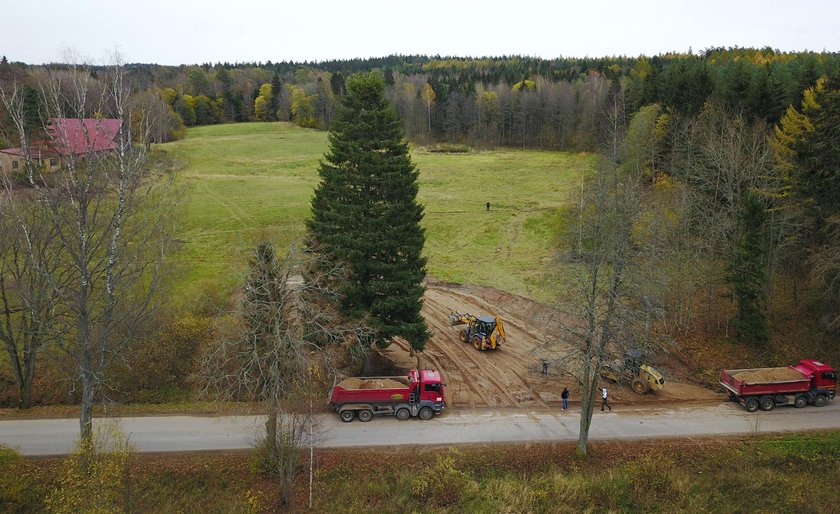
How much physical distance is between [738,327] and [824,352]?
4.66 metres

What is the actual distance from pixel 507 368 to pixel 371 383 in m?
8.48

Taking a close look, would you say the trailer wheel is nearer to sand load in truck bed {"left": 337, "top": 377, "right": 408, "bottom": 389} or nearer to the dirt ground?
the dirt ground

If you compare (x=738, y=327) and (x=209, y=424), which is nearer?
(x=209, y=424)

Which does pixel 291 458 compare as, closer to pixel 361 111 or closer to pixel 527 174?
pixel 361 111

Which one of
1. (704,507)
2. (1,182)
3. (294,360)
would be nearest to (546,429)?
(704,507)

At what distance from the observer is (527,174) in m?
76.3

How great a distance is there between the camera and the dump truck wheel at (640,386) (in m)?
26.3

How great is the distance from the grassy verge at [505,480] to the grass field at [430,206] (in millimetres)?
8345

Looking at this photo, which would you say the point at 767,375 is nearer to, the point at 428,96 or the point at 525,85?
the point at 428,96

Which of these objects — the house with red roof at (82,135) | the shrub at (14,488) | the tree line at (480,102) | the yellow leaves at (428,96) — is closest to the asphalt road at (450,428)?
the shrub at (14,488)

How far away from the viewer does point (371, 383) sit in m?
24.0

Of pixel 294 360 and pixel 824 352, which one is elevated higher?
pixel 294 360

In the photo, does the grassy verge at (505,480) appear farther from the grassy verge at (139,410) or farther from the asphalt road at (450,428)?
the grassy verge at (139,410)

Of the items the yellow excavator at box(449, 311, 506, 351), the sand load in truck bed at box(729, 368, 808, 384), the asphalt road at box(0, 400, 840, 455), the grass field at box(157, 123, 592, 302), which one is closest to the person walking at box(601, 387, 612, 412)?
the asphalt road at box(0, 400, 840, 455)
